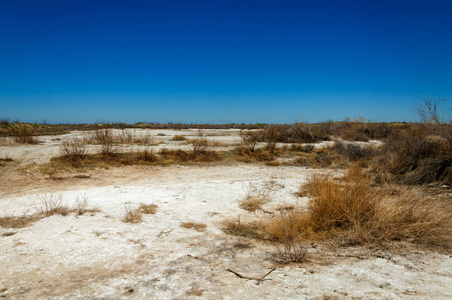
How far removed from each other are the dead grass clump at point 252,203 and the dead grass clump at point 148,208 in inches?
64.3

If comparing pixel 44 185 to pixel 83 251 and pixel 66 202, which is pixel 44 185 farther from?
pixel 83 251

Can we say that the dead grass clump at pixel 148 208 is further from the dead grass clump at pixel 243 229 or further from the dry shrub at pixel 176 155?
the dry shrub at pixel 176 155

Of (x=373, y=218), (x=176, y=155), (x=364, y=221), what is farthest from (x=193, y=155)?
(x=373, y=218)

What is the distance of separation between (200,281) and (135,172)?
6.70 metres

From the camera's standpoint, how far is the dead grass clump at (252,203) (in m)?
5.22

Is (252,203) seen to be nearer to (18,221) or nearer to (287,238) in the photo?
(287,238)

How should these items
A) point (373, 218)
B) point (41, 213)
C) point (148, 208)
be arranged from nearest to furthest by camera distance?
point (373, 218), point (41, 213), point (148, 208)

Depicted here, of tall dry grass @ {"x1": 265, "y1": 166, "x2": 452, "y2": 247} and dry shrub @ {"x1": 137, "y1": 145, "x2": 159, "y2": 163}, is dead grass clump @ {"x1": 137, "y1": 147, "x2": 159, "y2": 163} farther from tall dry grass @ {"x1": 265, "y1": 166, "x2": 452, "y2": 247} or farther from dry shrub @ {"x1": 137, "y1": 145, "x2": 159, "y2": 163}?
tall dry grass @ {"x1": 265, "y1": 166, "x2": 452, "y2": 247}

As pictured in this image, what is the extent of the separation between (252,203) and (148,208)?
1.96 m

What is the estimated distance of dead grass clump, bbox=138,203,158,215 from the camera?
468 cm

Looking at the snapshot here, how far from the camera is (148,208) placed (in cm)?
487

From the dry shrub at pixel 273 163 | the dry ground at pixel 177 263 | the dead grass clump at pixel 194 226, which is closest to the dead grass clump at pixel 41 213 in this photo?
the dry ground at pixel 177 263

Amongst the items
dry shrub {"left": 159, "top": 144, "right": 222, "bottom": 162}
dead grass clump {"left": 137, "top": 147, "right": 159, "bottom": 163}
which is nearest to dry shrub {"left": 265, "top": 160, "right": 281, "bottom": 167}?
dry shrub {"left": 159, "top": 144, "right": 222, "bottom": 162}

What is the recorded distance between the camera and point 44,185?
22.6 ft
